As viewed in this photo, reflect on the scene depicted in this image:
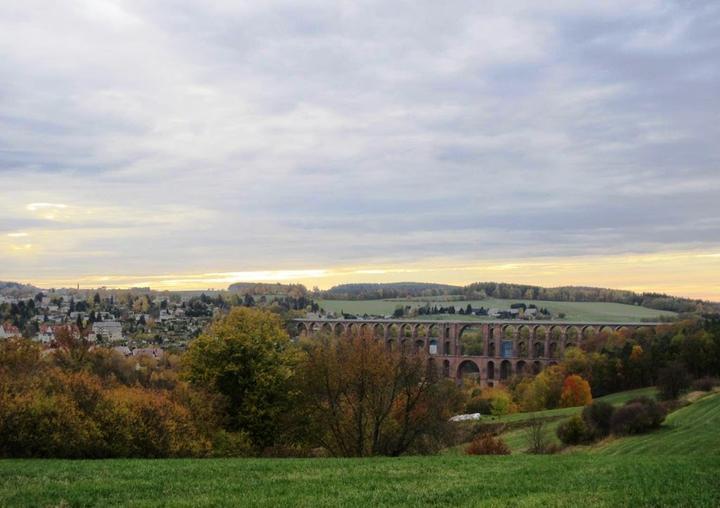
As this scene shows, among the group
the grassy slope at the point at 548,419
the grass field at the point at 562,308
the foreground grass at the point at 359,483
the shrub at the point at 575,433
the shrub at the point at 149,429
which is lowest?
the grassy slope at the point at 548,419

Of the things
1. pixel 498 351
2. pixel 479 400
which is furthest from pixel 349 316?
pixel 479 400

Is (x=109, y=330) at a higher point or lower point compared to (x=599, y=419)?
lower

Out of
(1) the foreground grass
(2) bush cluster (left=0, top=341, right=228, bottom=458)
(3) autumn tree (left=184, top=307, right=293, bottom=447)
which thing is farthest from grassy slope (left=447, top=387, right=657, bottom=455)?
(1) the foreground grass

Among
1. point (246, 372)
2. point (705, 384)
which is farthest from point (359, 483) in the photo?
point (705, 384)

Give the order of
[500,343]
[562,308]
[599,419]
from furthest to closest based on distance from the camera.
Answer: [562,308] → [500,343] → [599,419]

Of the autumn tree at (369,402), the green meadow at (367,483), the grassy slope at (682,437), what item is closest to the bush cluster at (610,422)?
the grassy slope at (682,437)

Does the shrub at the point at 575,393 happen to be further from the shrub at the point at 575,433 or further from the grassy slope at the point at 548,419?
the shrub at the point at 575,433

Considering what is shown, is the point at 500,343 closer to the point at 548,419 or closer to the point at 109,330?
the point at 548,419
